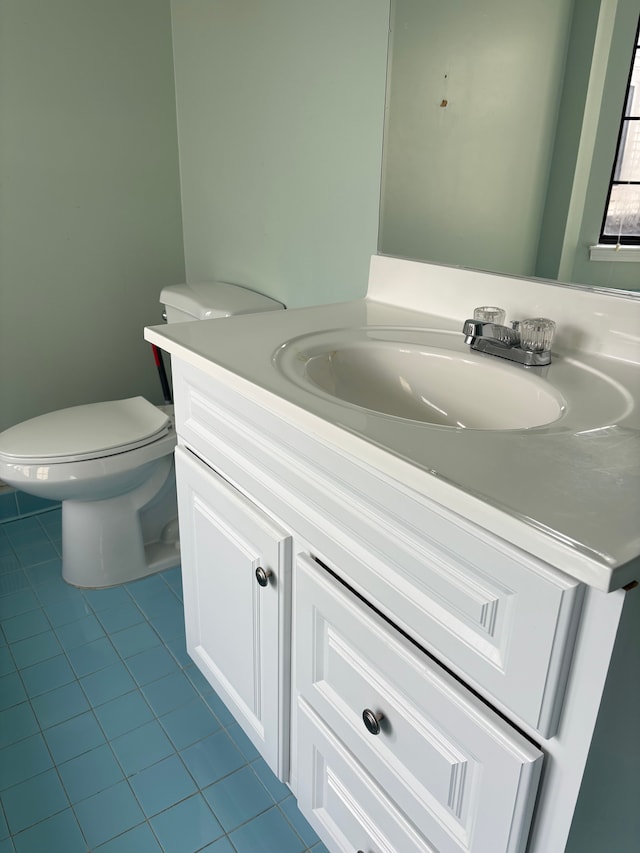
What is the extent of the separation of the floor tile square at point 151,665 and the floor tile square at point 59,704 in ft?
0.40

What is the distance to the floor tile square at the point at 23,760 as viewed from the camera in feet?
3.99

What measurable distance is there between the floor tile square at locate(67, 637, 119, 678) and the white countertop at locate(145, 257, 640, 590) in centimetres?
83

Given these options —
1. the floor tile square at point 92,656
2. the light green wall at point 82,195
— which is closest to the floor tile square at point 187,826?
the floor tile square at point 92,656

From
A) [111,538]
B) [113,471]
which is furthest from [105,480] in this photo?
[111,538]

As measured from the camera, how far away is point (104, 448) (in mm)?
1560

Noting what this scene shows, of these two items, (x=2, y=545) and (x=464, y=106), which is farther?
(x=2, y=545)

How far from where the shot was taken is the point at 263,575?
97 cm

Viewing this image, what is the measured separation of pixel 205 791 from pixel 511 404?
2.95 ft

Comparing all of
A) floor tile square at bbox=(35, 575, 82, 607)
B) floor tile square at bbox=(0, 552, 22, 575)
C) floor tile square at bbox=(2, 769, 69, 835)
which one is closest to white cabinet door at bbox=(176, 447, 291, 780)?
floor tile square at bbox=(2, 769, 69, 835)

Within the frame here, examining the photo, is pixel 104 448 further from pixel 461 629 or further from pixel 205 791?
pixel 461 629

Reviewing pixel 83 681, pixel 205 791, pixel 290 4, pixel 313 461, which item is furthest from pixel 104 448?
pixel 290 4

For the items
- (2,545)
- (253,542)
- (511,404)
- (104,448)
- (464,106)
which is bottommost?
(2,545)

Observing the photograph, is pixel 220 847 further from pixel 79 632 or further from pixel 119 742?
pixel 79 632

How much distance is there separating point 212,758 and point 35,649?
21.7 inches
